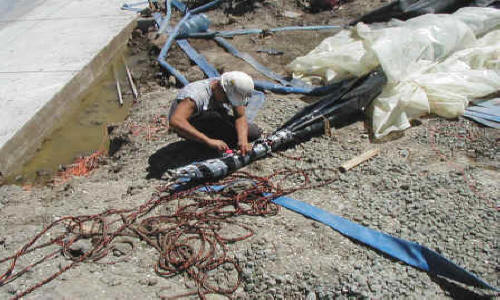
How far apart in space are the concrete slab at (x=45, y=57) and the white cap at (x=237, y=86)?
2948 millimetres

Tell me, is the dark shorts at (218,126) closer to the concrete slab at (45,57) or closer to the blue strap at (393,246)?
the blue strap at (393,246)

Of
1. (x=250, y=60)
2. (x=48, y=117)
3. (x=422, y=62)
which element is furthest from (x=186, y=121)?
(x=422, y=62)

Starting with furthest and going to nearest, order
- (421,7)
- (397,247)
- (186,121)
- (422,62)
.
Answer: (421,7)
(422,62)
(186,121)
(397,247)

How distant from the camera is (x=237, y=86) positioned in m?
4.16

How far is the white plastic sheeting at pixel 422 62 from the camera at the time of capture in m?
4.96

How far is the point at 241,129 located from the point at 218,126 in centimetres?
38

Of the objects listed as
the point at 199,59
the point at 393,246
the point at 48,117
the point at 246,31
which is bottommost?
the point at 393,246

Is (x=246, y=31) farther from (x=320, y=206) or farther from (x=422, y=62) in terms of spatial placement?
(x=320, y=206)

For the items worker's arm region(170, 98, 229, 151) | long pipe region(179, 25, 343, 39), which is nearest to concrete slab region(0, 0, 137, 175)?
long pipe region(179, 25, 343, 39)

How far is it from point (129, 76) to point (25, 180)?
9.11 ft

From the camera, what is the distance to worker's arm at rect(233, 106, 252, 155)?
4.36 m

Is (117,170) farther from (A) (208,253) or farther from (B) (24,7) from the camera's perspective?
(B) (24,7)

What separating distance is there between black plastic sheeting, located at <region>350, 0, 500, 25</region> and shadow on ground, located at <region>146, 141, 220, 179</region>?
387cm

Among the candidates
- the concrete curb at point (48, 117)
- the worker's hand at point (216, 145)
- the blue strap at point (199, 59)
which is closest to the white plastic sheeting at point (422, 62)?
the blue strap at point (199, 59)
